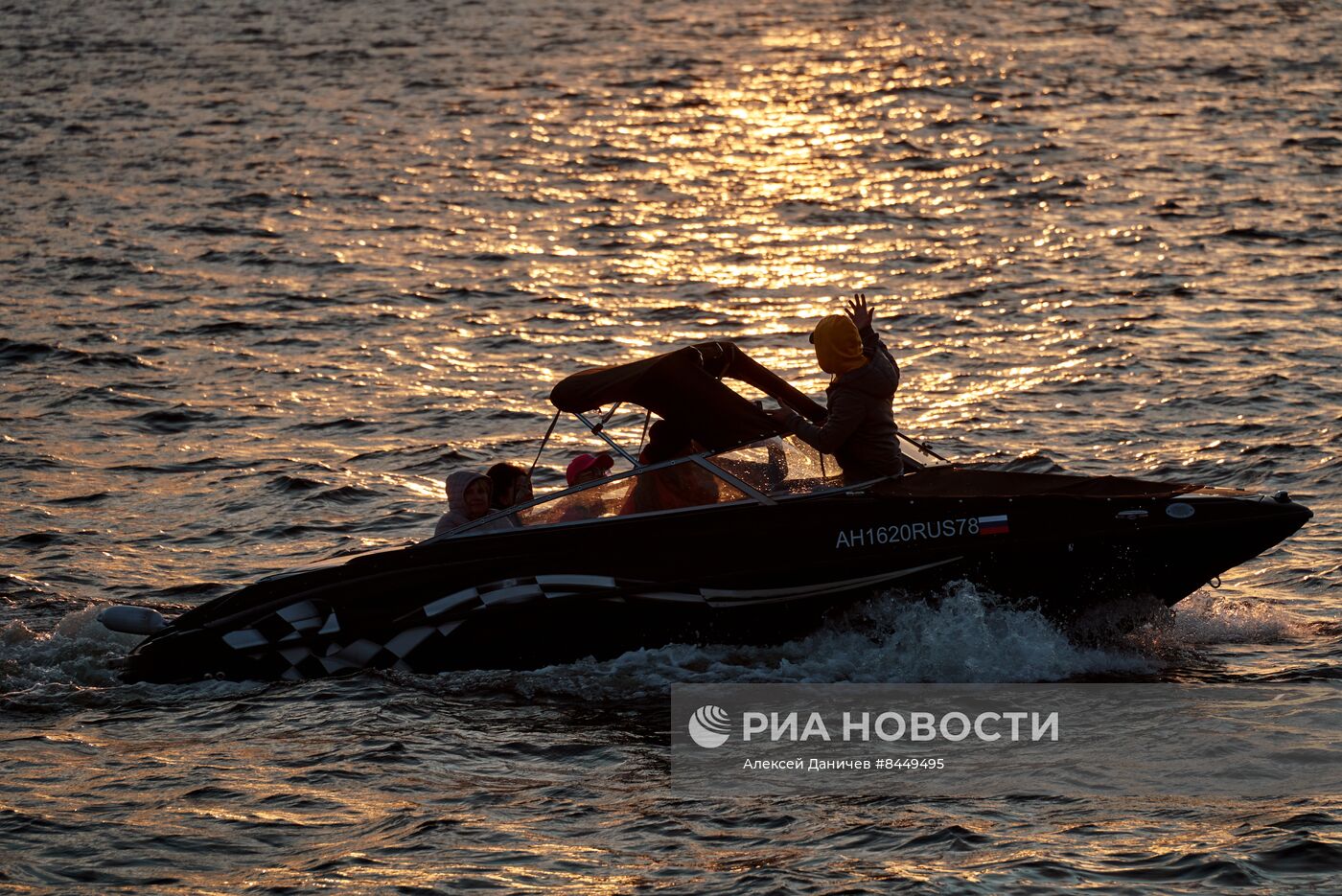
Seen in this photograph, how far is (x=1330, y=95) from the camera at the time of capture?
103ft

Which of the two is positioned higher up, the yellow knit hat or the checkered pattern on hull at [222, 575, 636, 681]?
the yellow knit hat

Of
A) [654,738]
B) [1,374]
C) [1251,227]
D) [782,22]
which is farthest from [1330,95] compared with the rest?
[654,738]

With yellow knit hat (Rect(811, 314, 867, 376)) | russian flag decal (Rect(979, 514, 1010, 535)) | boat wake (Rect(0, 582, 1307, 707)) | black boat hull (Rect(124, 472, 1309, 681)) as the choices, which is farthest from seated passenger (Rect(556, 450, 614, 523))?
russian flag decal (Rect(979, 514, 1010, 535))

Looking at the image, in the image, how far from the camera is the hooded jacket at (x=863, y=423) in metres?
11.3

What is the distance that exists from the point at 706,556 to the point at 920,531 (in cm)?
135

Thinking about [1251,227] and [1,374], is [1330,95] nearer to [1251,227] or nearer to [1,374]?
[1251,227]

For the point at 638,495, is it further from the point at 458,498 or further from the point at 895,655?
the point at 895,655

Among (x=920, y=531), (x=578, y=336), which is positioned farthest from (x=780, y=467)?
(x=578, y=336)

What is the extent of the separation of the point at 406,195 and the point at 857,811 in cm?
1963

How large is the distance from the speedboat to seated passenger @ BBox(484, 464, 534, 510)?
295mm

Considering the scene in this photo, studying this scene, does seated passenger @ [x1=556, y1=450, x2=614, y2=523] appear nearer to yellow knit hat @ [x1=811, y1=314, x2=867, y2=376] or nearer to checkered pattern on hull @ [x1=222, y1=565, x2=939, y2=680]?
checkered pattern on hull @ [x1=222, y1=565, x2=939, y2=680]

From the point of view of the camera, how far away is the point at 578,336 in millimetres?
20953

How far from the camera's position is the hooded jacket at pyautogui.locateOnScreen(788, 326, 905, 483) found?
37.2 feet

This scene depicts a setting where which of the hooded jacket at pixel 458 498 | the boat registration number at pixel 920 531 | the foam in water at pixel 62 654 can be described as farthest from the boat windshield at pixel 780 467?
the foam in water at pixel 62 654
